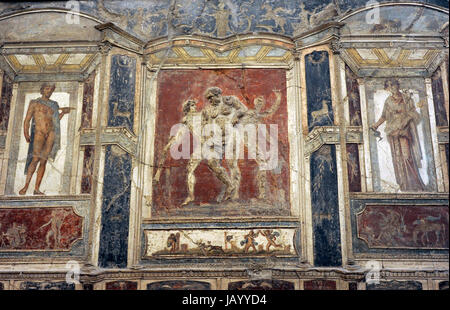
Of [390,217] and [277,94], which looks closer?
[390,217]

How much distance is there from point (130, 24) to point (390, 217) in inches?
174

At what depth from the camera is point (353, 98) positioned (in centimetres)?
713

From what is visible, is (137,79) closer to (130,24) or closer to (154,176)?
(130,24)

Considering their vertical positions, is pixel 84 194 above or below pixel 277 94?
below

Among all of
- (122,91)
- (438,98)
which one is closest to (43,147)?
(122,91)

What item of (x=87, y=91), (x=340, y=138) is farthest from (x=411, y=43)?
(x=87, y=91)

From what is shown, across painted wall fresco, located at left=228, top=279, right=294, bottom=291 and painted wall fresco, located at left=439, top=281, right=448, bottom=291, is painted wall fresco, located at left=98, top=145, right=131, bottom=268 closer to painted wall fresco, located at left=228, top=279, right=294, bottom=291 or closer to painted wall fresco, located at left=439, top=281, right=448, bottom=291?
painted wall fresco, located at left=228, top=279, right=294, bottom=291

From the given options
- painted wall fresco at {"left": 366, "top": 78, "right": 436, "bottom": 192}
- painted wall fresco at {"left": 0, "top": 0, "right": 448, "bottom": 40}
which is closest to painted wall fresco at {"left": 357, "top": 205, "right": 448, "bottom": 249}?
painted wall fresco at {"left": 366, "top": 78, "right": 436, "bottom": 192}

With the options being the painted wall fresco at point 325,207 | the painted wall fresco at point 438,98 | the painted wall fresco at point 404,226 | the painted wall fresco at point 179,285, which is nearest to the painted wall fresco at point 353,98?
the painted wall fresco at point 325,207

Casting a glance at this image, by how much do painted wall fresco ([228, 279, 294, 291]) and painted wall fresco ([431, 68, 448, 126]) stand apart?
2.96 metres

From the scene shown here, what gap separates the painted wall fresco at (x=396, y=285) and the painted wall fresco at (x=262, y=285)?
98cm
